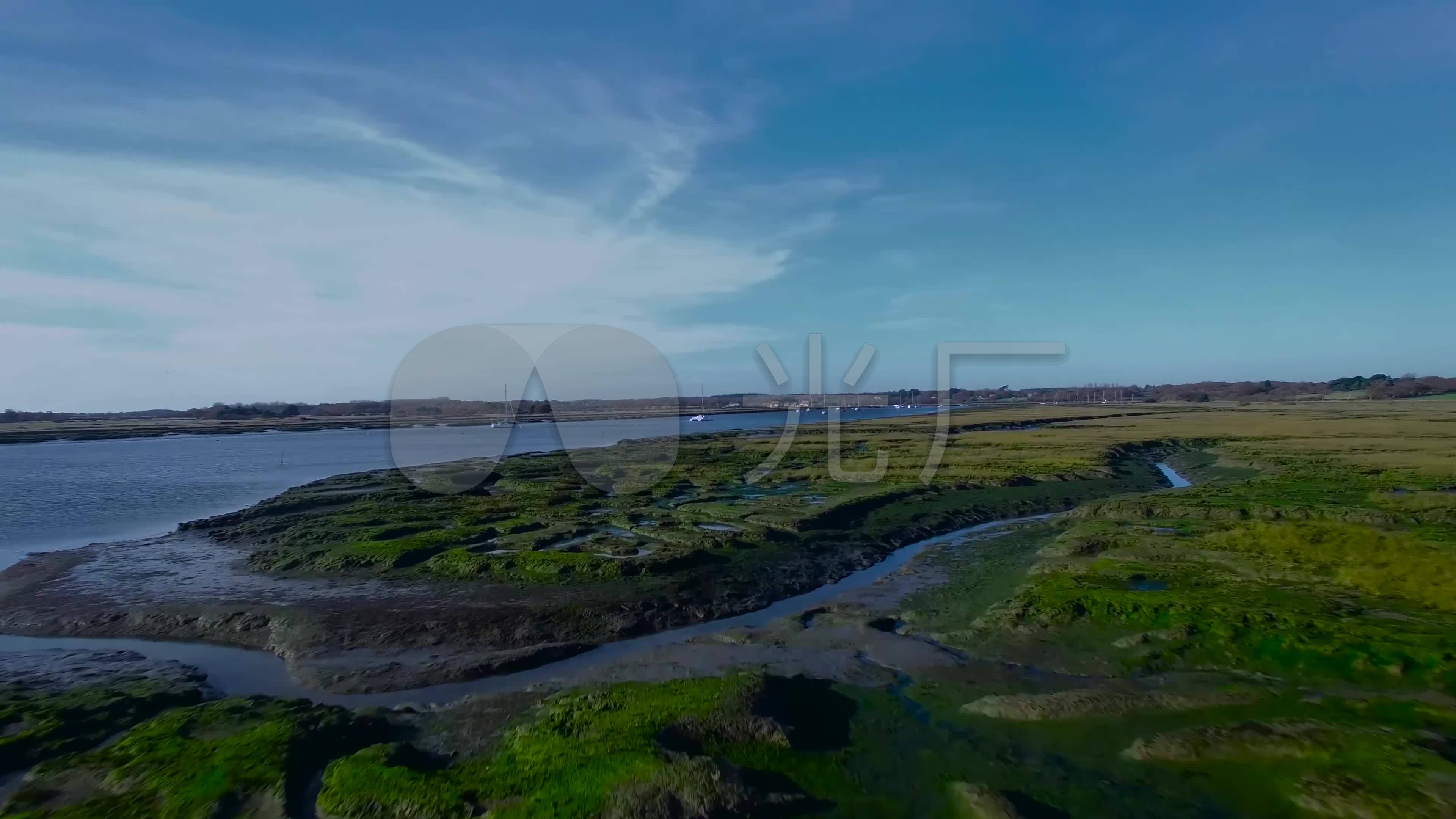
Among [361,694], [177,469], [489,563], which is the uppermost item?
[177,469]

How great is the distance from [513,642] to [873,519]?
15.0 m

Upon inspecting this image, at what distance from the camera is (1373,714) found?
10.3 metres

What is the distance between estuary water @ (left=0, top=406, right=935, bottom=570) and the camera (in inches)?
1204

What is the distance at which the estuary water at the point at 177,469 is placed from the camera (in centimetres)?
3059

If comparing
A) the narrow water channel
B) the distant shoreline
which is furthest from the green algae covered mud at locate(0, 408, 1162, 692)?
the distant shoreline

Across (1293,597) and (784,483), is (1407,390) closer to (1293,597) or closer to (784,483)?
(784,483)

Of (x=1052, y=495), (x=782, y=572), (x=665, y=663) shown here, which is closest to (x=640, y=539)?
(x=782, y=572)

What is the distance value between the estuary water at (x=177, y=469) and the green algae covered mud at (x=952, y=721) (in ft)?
63.9

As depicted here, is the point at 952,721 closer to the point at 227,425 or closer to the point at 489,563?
the point at 489,563

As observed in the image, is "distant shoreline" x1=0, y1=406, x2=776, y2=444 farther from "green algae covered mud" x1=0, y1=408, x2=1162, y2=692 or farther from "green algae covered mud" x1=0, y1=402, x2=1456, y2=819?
"green algae covered mud" x1=0, y1=402, x2=1456, y2=819

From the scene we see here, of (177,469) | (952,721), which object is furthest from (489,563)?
(177,469)

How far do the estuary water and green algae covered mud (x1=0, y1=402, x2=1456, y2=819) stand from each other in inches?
767

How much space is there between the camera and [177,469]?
5384cm

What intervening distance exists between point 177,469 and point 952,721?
59.4m
